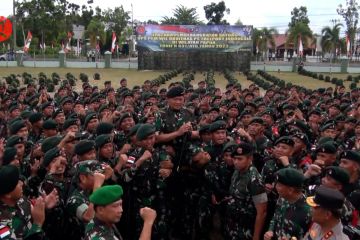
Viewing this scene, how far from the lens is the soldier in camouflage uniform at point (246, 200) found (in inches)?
174

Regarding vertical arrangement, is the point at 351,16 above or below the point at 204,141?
above

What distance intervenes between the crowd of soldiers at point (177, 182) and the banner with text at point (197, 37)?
31.5 metres

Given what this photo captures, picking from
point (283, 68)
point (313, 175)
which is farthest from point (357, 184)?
point (283, 68)

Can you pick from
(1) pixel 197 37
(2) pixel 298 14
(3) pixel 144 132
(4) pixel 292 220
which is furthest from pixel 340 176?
(2) pixel 298 14

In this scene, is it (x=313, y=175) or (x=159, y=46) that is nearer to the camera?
(x=313, y=175)

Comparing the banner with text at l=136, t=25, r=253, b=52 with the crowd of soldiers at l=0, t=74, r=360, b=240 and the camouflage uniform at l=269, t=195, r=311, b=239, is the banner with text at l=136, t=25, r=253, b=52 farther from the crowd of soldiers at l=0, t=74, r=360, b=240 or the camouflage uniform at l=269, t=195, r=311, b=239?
the camouflage uniform at l=269, t=195, r=311, b=239

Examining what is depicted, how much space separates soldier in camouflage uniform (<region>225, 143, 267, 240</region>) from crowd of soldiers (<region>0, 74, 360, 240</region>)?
1 centimetres

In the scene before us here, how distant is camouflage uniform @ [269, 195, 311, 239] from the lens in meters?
3.76

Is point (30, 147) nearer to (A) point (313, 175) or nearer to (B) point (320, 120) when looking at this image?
(A) point (313, 175)

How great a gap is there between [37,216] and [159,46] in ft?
117

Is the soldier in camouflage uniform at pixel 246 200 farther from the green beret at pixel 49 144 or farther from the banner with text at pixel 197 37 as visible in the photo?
the banner with text at pixel 197 37

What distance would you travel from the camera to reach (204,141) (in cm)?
593

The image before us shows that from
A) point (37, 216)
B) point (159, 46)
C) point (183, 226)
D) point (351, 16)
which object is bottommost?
point (183, 226)

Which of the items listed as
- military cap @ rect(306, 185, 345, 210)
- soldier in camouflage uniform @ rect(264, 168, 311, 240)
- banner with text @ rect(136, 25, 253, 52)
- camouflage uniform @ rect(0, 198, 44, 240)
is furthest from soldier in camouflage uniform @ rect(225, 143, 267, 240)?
banner with text @ rect(136, 25, 253, 52)
